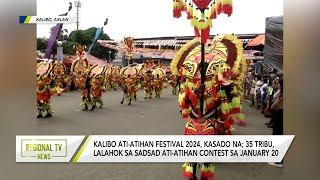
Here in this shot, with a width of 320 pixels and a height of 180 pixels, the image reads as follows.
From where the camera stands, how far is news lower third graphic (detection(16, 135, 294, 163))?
3309 mm

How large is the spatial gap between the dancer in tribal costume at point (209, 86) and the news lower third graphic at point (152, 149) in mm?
200

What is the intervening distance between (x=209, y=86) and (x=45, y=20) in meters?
1.52

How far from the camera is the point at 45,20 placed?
3.31m

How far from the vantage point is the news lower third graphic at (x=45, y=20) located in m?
3.27

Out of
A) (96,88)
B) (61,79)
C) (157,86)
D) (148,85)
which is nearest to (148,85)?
(148,85)

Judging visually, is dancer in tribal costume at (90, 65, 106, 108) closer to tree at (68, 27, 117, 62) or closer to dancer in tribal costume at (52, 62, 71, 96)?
dancer in tribal costume at (52, 62, 71, 96)

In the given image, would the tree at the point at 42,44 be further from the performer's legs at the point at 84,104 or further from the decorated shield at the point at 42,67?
the performer's legs at the point at 84,104

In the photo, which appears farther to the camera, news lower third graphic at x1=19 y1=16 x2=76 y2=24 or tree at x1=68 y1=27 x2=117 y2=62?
tree at x1=68 y1=27 x2=117 y2=62

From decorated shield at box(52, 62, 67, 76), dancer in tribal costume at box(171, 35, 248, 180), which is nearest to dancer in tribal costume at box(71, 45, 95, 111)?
decorated shield at box(52, 62, 67, 76)

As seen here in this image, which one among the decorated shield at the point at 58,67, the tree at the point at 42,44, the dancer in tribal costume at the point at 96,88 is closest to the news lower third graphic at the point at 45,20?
the tree at the point at 42,44

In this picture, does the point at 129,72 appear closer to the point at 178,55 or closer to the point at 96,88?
the point at 96,88

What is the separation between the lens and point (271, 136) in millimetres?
3377

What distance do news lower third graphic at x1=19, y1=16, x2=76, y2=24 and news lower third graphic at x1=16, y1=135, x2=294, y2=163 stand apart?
0.96 metres

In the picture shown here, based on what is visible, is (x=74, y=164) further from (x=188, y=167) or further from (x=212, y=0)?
(x=212, y=0)
